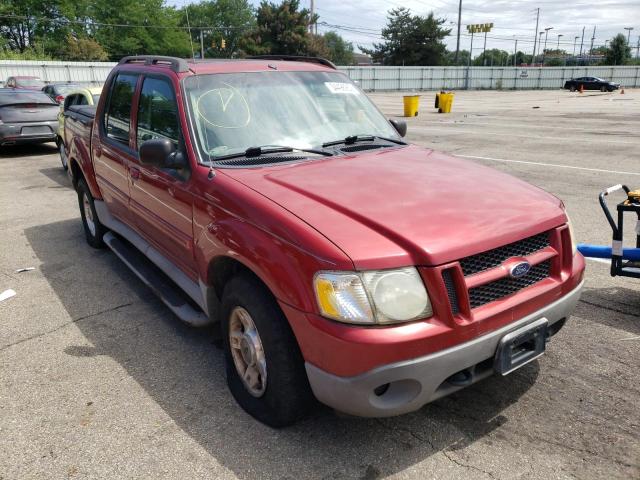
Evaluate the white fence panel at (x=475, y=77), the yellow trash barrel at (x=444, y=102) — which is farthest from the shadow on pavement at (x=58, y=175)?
the white fence panel at (x=475, y=77)

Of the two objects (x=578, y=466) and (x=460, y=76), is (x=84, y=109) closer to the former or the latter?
(x=578, y=466)

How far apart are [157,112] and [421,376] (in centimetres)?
272

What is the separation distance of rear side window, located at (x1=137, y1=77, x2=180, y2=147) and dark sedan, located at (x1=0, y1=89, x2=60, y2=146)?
10358 millimetres

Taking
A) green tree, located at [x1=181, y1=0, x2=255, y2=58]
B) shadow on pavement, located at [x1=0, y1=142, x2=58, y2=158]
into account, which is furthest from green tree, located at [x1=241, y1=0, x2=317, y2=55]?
shadow on pavement, located at [x1=0, y1=142, x2=58, y2=158]

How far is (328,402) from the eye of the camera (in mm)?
2420

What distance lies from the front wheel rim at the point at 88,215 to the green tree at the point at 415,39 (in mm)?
74944

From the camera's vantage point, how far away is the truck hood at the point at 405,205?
7.76ft

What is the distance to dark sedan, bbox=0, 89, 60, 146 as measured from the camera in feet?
41.4

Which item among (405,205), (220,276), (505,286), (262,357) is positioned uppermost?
(405,205)

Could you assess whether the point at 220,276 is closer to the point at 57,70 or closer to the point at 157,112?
the point at 157,112

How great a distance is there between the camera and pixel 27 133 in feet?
42.3

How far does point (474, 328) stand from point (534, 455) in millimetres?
774

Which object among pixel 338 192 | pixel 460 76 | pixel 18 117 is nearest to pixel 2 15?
pixel 460 76

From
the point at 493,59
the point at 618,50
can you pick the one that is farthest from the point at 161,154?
the point at 493,59
